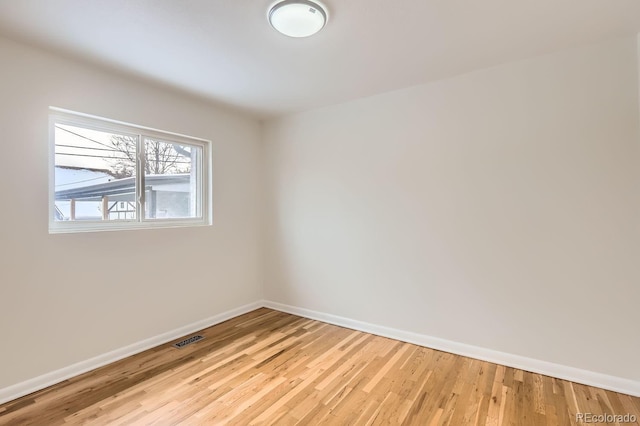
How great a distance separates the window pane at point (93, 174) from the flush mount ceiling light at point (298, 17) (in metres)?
1.90

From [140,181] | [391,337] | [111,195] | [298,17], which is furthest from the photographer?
[391,337]

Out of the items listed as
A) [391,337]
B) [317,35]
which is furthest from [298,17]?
[391,337]

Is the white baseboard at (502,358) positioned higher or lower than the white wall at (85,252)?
lower

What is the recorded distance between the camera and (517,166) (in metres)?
2.53

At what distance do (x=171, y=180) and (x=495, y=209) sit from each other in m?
3.17

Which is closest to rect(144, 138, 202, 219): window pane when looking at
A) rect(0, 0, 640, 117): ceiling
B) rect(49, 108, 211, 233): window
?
rect(49, 108, 211, 233): window

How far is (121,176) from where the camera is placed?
2885 mm

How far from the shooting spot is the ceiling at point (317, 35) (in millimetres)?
1842

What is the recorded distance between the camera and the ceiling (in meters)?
1.84

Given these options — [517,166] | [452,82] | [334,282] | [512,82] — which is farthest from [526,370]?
[452,82]

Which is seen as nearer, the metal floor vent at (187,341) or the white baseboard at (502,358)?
the white baseboard at (502,358)

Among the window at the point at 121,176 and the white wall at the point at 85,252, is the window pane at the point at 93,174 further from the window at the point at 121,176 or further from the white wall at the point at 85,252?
the white wall at the point at 85,252

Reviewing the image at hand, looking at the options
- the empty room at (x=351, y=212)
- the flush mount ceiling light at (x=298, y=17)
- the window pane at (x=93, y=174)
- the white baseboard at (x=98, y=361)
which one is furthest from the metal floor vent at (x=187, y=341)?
the flush mount ceiling light at (x=298, y=17)

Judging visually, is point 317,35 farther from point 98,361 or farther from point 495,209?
point 98,361
